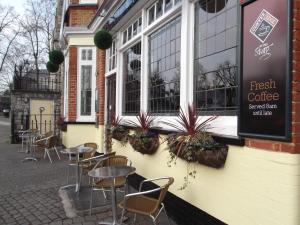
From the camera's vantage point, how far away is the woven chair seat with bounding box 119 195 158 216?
3.90 m

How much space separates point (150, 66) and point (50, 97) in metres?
11.3

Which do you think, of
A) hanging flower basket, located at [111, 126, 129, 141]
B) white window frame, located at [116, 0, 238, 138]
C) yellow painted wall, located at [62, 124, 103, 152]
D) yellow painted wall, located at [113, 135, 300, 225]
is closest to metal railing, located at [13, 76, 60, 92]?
yellow painted wall, located at [62, 124, 103, 152]

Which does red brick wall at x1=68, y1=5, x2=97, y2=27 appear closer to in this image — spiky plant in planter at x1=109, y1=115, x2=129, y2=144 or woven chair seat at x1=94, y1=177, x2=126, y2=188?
spiky plant in planter at x1=109, y1=115, x2=129, y2=144

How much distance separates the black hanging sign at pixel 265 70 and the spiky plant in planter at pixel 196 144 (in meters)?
0.47

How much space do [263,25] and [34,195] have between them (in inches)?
185

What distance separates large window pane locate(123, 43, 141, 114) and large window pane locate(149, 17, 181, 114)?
639 mm

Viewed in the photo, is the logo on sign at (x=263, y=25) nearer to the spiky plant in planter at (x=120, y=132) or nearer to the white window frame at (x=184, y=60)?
the white window frame at (x=184, y=60)

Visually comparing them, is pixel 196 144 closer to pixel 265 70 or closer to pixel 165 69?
pixel 265 70

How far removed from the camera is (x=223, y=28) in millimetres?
4043

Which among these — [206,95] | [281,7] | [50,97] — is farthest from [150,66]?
[50,97]

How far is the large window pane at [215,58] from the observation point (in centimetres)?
387

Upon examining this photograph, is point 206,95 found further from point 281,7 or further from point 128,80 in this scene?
A: point 128,80

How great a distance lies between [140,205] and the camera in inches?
159

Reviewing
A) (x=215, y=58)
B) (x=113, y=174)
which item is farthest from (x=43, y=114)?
(x=215, y=58)
